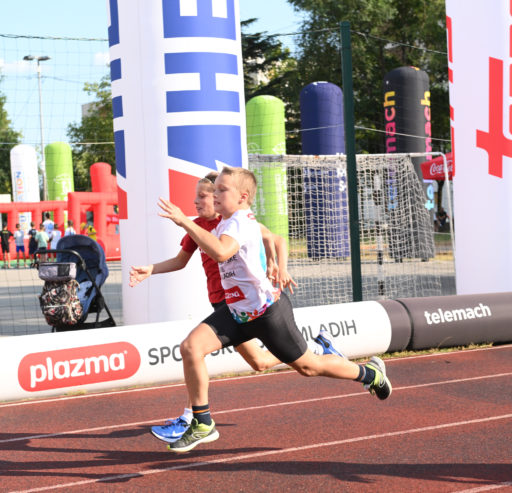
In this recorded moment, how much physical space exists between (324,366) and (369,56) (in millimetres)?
46337

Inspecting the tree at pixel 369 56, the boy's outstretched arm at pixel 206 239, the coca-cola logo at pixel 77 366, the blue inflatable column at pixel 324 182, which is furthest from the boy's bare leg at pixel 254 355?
the tree at pixel 369 56

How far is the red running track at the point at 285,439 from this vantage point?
483 cm

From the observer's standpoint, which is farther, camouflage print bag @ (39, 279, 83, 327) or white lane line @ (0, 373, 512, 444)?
camouflage print bag @ (39, 279, 83, 327)

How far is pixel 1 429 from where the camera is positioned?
21.0 feet

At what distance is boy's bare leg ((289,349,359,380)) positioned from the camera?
538cm

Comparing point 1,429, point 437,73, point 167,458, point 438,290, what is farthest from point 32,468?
point 437,73

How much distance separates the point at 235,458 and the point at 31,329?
325 inches

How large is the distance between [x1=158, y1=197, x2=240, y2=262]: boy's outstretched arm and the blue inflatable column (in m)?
10.6

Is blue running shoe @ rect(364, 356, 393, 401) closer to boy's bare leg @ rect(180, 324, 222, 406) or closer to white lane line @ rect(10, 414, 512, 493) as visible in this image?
white lane line @ rect(10, 414, 512, 493)

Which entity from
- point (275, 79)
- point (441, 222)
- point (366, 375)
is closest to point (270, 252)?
point (366, 375)

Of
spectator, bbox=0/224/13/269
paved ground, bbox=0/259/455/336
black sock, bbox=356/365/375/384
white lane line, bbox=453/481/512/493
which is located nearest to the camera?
white lane line, bbox=453/481/512/493

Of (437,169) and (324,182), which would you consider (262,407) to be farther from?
(437,169)

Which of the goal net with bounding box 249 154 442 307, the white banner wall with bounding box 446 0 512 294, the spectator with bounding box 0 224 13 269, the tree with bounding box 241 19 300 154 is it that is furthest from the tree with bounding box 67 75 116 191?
the white banner wall with bounding box 446 0 512 294

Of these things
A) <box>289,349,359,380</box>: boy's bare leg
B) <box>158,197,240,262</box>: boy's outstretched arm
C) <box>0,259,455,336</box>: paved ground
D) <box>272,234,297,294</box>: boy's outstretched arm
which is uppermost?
<box>158,197,240,262</box>: boy's outstretched arm
